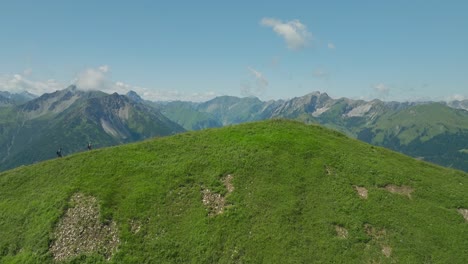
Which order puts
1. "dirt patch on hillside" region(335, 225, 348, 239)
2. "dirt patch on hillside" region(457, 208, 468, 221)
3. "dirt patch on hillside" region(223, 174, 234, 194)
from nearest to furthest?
"dirt patch on hillside" region(335, 225, 348, 239) → "dirt patch on hillside" region(457, 208, 468, 221) → "dirt patch on hillside" region(223, 174, 234, 194)

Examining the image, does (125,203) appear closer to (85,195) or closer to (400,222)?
(85,195)

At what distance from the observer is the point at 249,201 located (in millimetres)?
42500

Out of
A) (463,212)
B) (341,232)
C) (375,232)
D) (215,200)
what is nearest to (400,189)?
(463,212)

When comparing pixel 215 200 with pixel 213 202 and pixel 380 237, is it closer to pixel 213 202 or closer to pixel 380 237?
pixel 213 202

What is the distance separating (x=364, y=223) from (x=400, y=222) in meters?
4.18

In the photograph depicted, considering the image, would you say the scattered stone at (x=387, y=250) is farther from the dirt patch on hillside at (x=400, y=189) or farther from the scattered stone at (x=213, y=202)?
the scattered stone at (x=213, y=202)

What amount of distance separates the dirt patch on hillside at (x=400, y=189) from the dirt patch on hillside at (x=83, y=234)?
3413 centimetres

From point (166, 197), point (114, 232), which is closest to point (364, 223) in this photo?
point (166, 197)

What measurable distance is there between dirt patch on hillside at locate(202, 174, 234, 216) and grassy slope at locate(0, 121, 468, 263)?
2.64 feet

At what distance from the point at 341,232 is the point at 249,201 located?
10975mm

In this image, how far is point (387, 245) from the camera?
3688cm

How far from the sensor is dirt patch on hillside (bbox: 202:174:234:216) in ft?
136

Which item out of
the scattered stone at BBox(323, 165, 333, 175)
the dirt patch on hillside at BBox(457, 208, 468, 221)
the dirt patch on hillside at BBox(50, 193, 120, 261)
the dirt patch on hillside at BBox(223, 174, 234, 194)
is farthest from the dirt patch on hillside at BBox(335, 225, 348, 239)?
the dirt patch on hillside at BBox(50, 193, 120, 261)

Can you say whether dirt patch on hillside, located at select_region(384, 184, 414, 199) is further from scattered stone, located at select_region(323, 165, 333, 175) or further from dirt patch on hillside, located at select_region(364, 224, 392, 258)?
dirt patch on hillside, located at select_region(364, 224, 392, 258)
